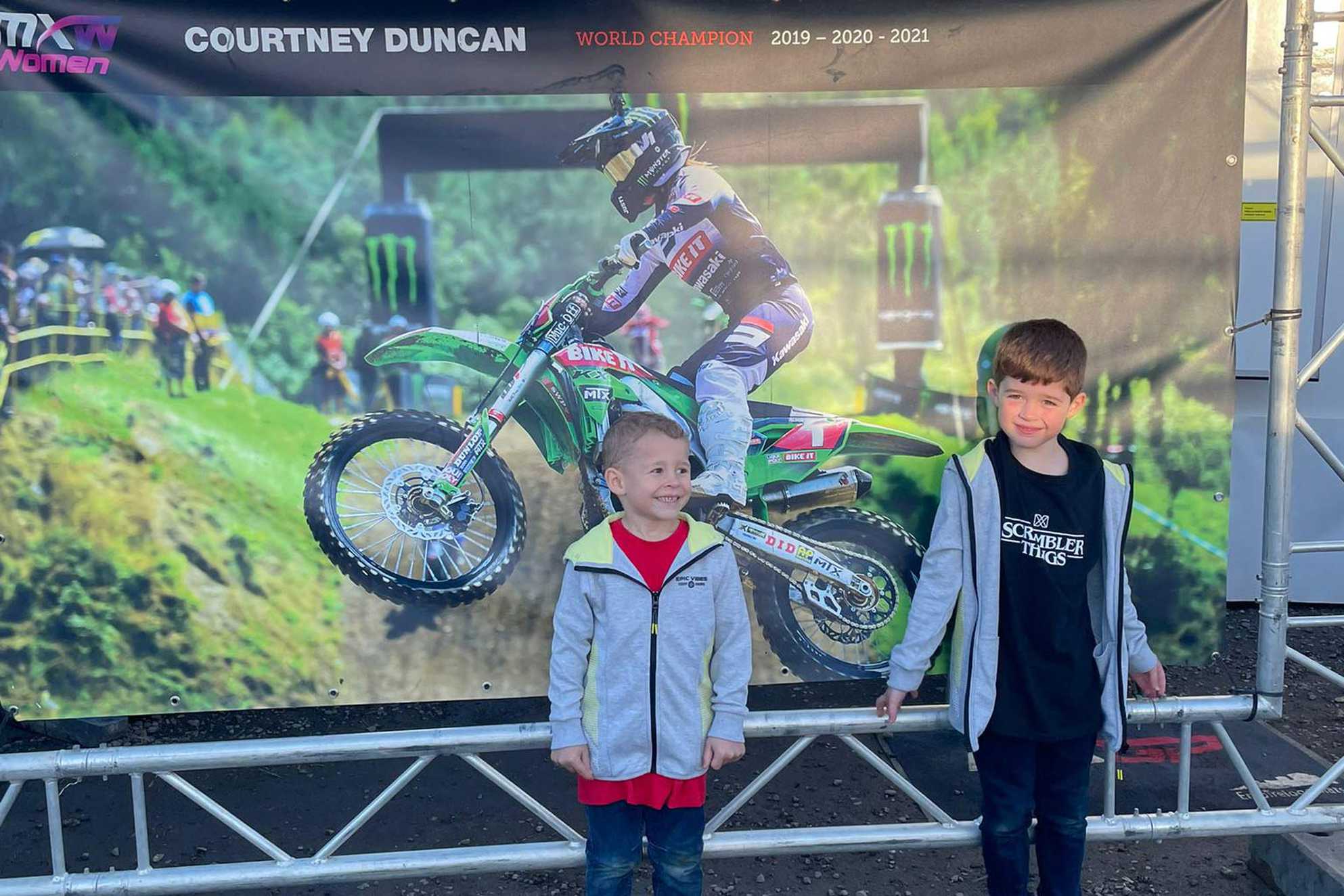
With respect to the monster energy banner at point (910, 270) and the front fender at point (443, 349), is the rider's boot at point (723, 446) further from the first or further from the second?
the front fender at point (443, 349)

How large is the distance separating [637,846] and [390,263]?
193 centimetres

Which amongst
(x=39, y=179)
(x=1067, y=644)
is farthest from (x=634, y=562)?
(x=39, y=179)

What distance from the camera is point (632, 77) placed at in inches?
124

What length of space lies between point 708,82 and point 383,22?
3.37 feet

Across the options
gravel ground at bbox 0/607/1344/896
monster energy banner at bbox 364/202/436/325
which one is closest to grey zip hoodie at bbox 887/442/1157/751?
gravel ground at bbox 0/607/1344/896

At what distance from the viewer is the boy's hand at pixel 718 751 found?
2391mm

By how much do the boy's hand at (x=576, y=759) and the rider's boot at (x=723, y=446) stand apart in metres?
1.14

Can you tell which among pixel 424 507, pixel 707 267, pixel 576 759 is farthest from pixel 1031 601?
pixel 424 507

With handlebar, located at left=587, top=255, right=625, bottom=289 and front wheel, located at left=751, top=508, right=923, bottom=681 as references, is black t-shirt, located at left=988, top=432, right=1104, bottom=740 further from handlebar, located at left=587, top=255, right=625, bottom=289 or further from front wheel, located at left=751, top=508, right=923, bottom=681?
handlebar, located at left=587, top=255, right=625, bottom=289

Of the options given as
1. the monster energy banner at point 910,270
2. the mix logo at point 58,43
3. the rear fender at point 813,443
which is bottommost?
the rear fender at point 813,443

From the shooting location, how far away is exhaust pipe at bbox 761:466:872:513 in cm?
338

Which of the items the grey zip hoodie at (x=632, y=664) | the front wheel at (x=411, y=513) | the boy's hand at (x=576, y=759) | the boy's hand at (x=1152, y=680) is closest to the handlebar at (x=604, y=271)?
the front wheel at (x=411, y=513)

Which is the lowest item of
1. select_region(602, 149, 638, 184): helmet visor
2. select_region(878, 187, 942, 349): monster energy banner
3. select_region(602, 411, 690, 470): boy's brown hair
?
select_region(602, 411, 690, 470): boy's brown hair

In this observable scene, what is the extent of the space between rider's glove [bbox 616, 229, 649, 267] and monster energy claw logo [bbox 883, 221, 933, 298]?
0.80m
